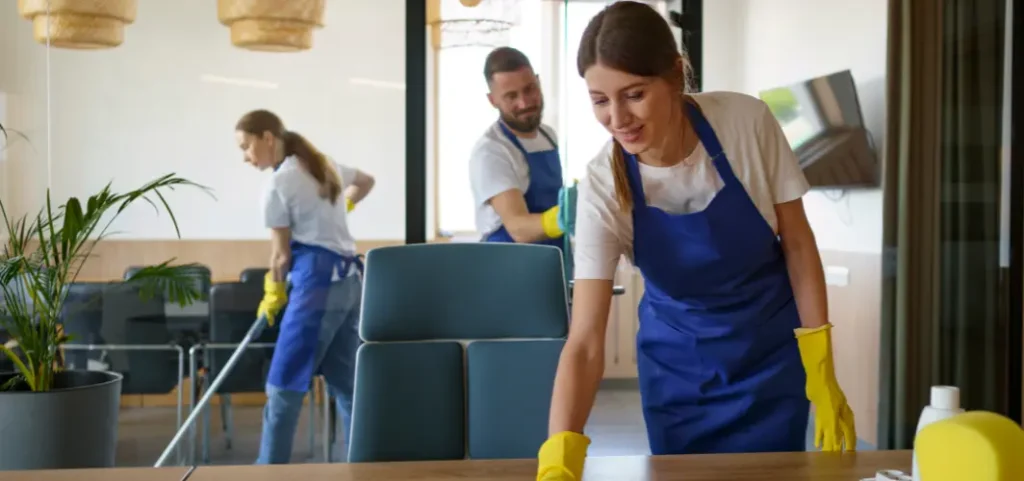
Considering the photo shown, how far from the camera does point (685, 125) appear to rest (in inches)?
68.4

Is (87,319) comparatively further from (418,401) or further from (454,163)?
(418,401)

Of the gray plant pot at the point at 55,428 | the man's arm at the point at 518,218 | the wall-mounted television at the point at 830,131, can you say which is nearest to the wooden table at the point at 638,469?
the gray plant pot at the point at 55,428

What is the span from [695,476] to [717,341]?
557 mm

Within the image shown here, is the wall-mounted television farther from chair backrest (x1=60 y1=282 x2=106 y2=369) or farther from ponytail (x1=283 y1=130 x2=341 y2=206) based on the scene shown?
chair backrest (x1=60 y1=282 x2=106 y2=369)

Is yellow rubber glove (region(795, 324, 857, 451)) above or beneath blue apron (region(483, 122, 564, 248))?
beneath

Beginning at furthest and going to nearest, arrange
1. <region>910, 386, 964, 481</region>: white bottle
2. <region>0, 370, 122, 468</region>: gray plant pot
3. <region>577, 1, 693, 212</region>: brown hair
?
1. <region>0, 370, 122, 468</region>: gray plant pot
2. <region>577, 1, 693, 212</region>: brown hair
3. <region>910, 386, 964, 481</region>: white bottle

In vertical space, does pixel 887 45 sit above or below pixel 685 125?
above

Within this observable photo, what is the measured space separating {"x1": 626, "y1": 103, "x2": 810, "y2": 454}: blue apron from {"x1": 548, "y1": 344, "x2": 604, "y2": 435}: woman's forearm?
0.33 metres

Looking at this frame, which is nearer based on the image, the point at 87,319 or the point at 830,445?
the point at 830,445

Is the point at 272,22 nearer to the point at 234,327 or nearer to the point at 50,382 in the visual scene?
the point at 234,327

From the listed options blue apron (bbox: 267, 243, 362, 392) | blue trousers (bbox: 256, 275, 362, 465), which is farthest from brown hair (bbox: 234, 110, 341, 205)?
blue trousers (bbox: 256, 275, 362, 465)

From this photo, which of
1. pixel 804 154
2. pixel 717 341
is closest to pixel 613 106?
pixel 717 341

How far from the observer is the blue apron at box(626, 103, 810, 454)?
1737 mm

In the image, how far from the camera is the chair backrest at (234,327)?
2.93 m
